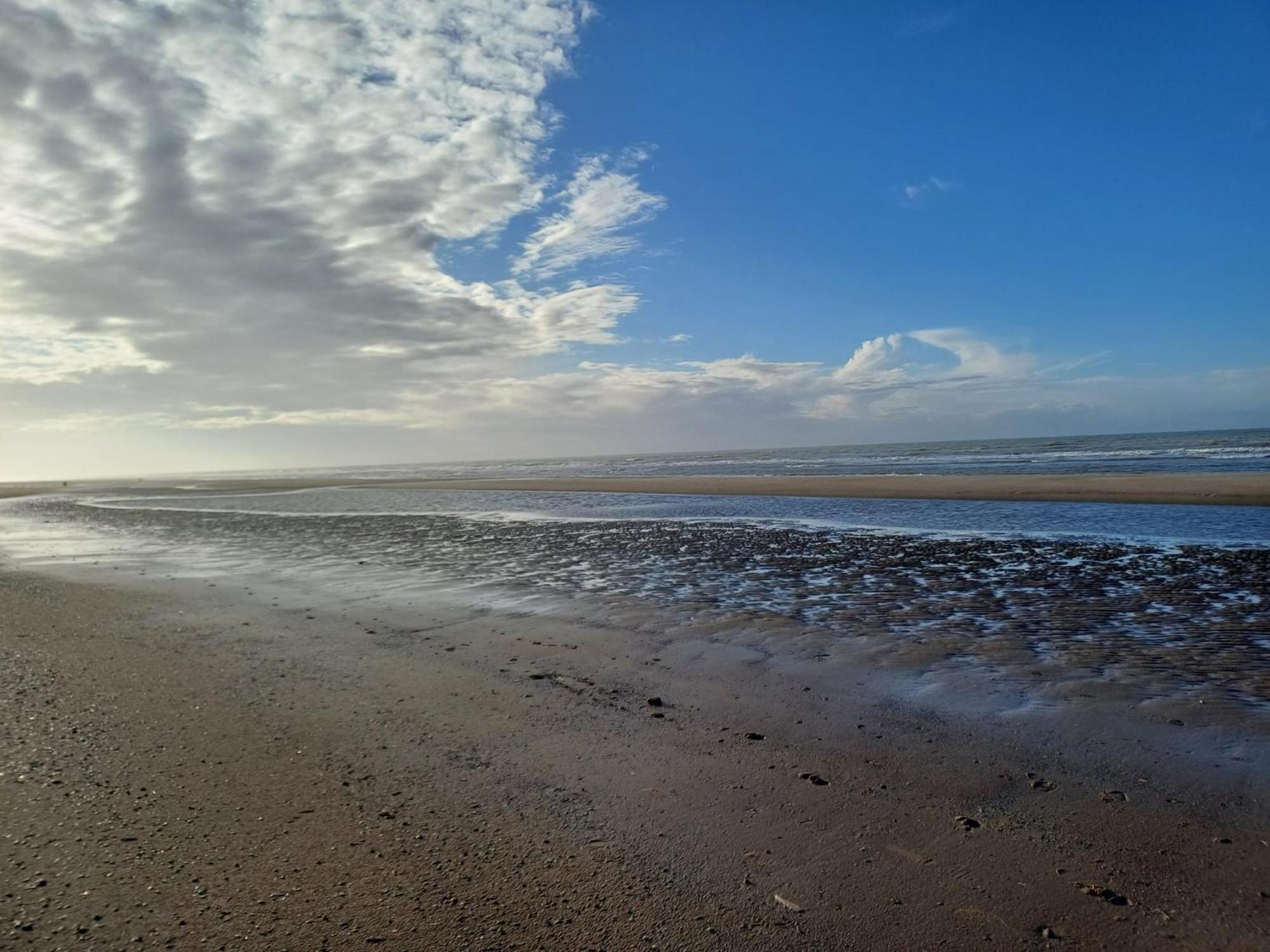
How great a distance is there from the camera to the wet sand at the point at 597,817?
11.4ft

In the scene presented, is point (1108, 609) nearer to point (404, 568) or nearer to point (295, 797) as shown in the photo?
point (295, 797)

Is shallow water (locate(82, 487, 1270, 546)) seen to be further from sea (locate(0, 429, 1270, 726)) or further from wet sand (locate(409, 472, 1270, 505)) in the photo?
wet sand (locate(409, 472, 1270, 505))

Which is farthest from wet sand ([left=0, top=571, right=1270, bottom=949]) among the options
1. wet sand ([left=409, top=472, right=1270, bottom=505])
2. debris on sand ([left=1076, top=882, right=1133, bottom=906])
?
wet sand ([left=409, top=472, right=1270, bottom=505])

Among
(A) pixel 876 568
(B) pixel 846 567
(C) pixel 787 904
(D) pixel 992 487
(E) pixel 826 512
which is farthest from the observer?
(D) pixel 992 487

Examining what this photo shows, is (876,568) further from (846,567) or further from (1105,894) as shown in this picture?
(1105,894)

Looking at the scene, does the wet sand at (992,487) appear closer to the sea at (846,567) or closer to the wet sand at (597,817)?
the sea at (846,567)

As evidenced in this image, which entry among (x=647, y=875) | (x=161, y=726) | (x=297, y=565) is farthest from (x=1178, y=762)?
(x=297, y=565)

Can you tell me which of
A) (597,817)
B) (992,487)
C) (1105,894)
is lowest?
(1105,894)

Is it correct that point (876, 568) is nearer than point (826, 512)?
Yes

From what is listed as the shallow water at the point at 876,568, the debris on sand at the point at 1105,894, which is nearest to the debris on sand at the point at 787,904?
the debris on sand at the point at 1105,894

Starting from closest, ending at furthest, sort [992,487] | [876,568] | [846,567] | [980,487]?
[876,568]
[846,567]
[992,487]
[980,487]

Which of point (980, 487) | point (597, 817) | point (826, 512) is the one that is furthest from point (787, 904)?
point (980, 487)

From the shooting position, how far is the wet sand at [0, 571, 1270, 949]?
3.46 m

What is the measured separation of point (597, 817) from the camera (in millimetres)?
4535
